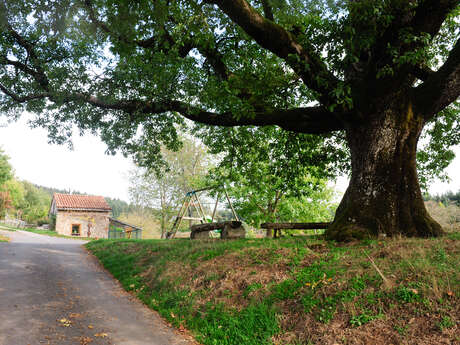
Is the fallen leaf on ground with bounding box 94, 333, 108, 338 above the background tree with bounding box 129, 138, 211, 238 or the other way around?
the other way around

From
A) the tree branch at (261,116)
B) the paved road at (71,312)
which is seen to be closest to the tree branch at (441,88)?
the tree branch at (261,116)

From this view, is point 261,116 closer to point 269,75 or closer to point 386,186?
point 269,75

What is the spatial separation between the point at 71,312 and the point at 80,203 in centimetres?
4025

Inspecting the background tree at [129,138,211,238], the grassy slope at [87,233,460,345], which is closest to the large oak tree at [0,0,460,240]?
the grassy slope at [87,233,460,345]

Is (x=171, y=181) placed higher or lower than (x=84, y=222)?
higher

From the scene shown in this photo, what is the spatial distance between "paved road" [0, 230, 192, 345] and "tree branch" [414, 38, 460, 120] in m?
8.56

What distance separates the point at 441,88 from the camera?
8.79 m

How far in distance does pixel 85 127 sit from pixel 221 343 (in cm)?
1139

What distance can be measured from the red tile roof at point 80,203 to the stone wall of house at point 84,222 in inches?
26.7

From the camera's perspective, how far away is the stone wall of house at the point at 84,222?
41.9 m

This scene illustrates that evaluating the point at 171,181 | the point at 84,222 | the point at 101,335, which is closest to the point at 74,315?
the point at 101,335

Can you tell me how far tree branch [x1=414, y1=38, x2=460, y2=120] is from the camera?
8.59 metres

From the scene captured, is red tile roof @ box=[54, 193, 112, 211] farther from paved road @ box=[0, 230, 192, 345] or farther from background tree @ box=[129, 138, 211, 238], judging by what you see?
paved road @ box=[0, 230, 192, 345]

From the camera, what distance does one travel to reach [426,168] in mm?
15117
